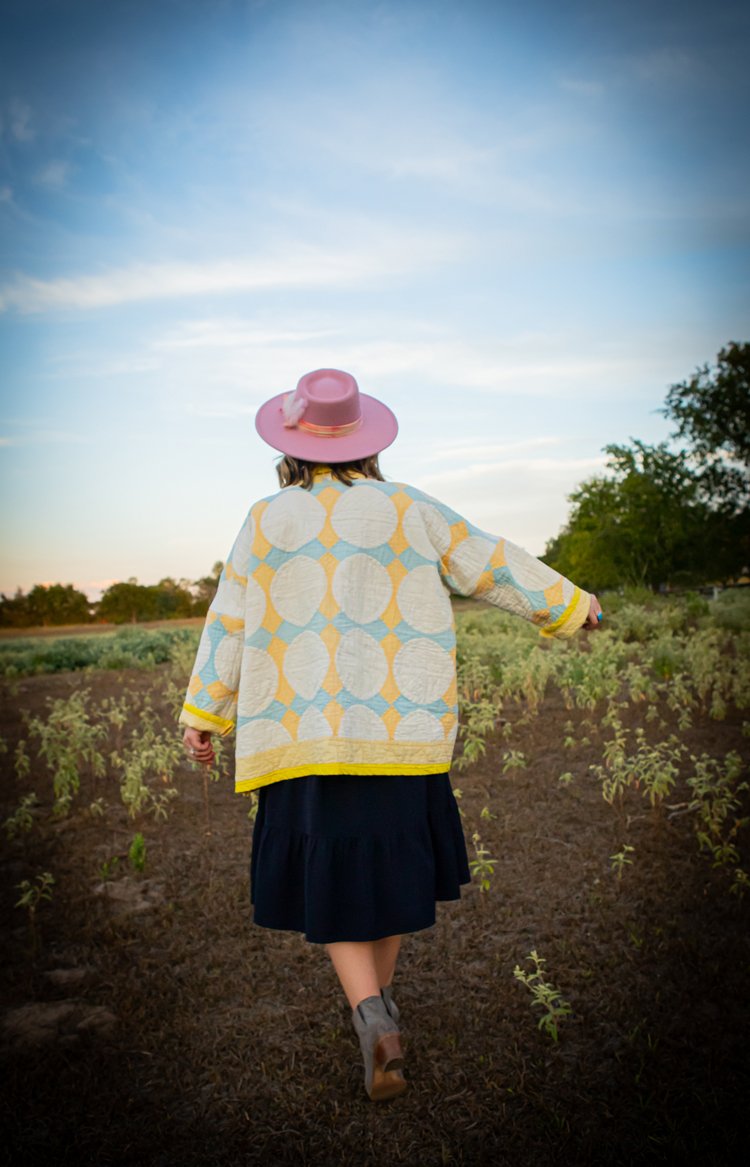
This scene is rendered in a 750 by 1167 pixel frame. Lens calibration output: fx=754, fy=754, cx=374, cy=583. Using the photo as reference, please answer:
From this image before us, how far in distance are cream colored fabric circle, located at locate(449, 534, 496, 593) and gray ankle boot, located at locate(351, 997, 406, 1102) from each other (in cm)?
120

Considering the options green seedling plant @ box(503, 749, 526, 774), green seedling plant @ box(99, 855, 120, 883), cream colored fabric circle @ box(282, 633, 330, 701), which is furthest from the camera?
green seedling plant @ box(503, 749, 526, 774)

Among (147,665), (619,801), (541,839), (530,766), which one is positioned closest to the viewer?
(541,839)

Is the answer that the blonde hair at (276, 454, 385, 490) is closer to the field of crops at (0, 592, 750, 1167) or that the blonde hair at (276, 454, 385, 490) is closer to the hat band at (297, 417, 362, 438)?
the hat band at (297, 417, 362, 438)

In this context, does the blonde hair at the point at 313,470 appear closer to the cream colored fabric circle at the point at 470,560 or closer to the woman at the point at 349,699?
the woman at the point at 349,699

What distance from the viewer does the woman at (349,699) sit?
2.09 metres

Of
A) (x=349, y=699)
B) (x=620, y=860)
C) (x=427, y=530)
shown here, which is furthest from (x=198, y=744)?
(x=620, y=860)

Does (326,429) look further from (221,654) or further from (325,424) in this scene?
(221,654)

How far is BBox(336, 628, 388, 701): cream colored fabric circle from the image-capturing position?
2.11 metres

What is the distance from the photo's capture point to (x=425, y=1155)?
78.6 inches

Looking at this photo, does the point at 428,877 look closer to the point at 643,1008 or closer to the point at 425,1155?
the point at 425,1155

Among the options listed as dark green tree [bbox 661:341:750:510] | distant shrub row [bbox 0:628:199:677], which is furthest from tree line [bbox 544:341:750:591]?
distant shrub row [bbox 0:628:199:677]

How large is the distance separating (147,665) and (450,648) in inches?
361

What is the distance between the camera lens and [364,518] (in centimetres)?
214

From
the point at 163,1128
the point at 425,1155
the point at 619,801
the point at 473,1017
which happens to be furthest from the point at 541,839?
the point at 163,1128
